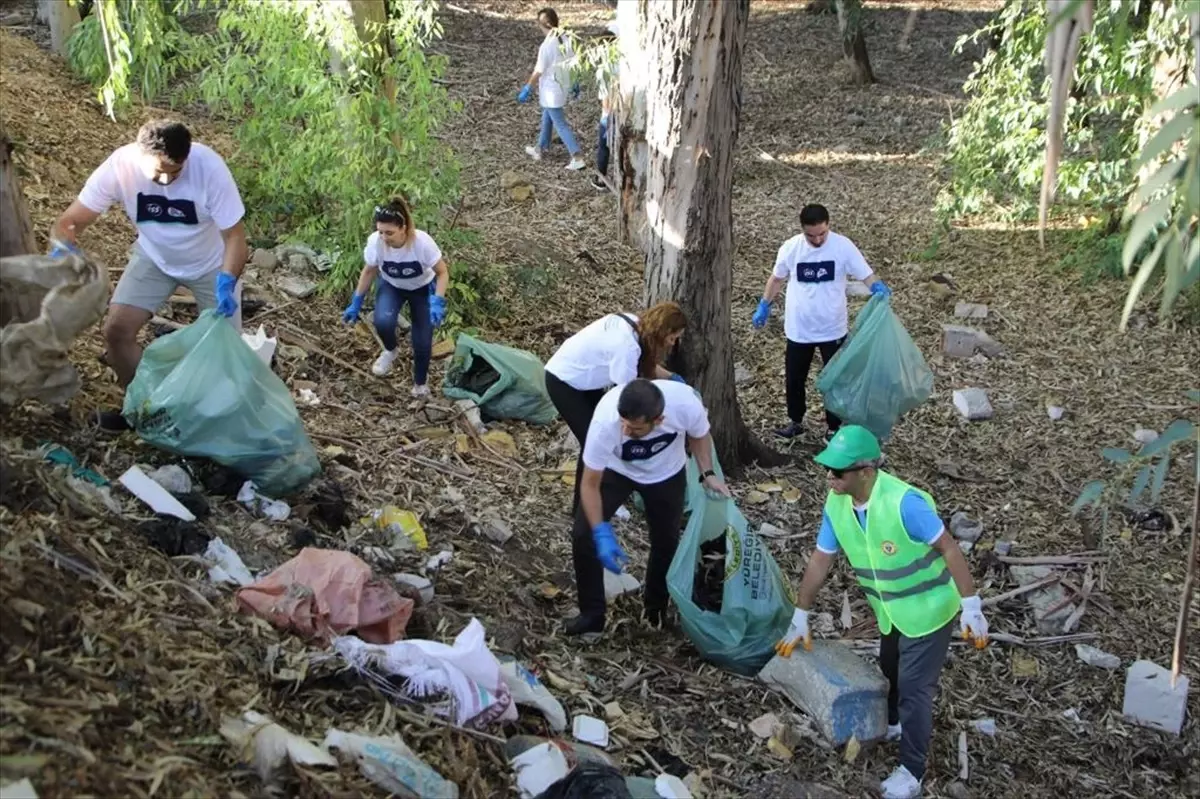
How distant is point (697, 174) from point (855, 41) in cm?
881

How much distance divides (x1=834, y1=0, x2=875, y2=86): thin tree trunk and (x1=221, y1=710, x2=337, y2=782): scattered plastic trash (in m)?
11.7

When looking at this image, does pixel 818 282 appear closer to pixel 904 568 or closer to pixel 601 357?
pixel 601 357

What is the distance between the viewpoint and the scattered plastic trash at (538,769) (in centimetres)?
337

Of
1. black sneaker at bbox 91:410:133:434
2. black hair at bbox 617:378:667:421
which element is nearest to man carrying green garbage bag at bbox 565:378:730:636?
black hair at bbox 617:378:667:421

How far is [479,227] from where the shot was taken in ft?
29.3

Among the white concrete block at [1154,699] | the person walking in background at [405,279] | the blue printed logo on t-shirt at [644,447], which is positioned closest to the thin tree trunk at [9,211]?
the person walking in background at [405,279]

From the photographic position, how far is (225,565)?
3.89m

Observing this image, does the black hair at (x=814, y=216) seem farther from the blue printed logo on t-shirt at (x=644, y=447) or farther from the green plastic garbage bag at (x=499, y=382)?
the blue printed logo on t-shirt at (x=644, y=447)

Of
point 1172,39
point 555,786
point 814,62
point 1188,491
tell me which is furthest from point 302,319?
point 814,62

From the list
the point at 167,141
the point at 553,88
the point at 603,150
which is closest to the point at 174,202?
the point at 167,141

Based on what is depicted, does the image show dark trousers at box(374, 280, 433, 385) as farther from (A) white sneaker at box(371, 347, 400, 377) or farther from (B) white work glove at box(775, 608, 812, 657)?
(B) white work glove at box(775, 608, 812, 657)

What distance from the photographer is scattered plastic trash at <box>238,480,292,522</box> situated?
446 centimetres

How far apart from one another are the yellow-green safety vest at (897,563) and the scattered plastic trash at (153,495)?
2.29m

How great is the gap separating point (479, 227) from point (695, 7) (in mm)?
3979
